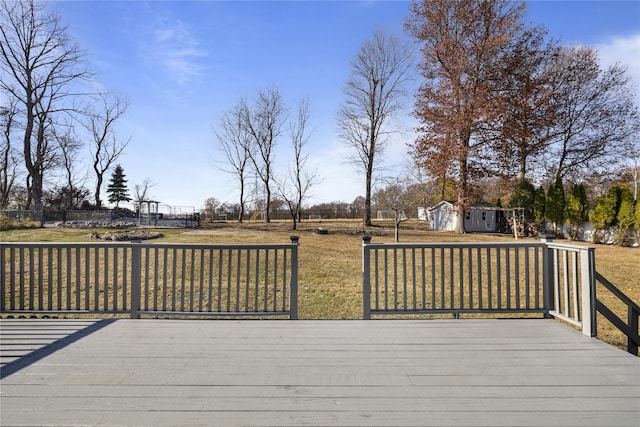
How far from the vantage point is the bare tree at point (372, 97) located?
21312 mm

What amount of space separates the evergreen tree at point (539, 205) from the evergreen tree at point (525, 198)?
0.64 ft

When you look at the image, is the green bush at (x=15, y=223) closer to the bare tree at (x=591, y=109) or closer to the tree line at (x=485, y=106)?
the tree line at (x=485, y=106)

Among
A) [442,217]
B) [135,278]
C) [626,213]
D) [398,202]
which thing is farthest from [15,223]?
[626,213]

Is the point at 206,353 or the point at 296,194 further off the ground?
the point at 296,194

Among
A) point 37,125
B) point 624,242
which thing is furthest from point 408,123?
point 37,125

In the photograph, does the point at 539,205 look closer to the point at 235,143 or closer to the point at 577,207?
the point at 577,207

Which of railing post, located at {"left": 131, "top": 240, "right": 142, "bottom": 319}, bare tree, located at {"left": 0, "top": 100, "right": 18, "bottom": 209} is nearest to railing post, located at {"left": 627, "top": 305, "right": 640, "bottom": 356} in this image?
railing post, located at {"left": 131, "top": 240, "right": 142, "bottom": 319}

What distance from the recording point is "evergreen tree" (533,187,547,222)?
19016mm

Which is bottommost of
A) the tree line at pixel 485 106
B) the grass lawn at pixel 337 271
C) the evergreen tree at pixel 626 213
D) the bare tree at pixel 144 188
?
the grass lawn at pixel 337 271

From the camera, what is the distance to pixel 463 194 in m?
17.6

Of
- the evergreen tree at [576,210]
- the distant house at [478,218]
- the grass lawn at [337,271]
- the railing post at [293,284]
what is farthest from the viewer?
the distant house at [478,218]

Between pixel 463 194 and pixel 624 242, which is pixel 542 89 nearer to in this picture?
pixel 463 194

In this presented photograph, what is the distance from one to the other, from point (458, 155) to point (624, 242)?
7.68 metres

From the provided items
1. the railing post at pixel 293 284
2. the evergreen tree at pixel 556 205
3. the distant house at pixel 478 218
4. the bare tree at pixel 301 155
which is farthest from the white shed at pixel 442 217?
the railing post at pixel 293 284
